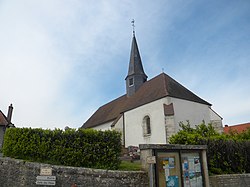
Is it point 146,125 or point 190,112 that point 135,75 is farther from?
point 190,112

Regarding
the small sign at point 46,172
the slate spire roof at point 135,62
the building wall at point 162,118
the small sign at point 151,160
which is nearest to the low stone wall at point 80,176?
the small sign at point 46,172

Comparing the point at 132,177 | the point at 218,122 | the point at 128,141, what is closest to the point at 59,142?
the point at 132,177

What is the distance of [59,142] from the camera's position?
677 cm

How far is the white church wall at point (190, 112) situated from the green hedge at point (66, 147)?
30.5 feet

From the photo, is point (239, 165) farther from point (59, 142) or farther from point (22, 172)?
point (22, 172)

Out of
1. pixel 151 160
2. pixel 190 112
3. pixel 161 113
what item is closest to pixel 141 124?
pixel 161 113

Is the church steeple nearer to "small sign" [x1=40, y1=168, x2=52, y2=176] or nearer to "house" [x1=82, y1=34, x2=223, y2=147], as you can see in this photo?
"house" [x1=82, y1=34, x2=223, y2=147]

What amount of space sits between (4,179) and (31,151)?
1202 millimetres

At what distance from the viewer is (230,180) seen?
7.02 metres

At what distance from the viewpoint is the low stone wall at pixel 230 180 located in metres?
6.74

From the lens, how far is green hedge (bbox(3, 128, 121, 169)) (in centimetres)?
664

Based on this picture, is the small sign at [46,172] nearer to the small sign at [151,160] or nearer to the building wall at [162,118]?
the small sign at [151,160]

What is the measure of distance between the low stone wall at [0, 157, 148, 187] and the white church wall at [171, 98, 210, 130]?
9.78 m

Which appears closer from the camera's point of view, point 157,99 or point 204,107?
point 157,99
